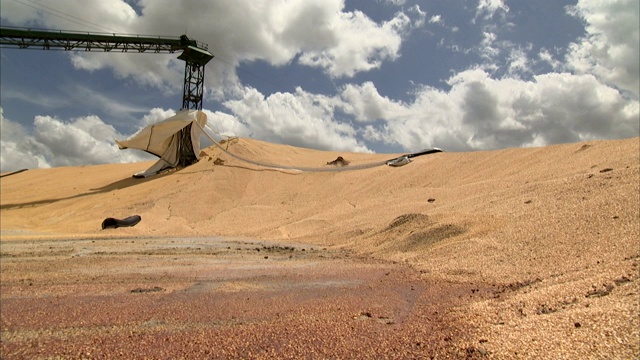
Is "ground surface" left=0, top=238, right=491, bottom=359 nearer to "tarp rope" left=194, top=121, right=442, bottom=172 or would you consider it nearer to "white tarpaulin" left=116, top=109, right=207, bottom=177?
"tarp rope" left=194, top=121, right=442, bottom=172

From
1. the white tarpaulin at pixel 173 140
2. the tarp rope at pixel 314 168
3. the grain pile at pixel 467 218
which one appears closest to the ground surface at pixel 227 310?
the grain pile at pixel 467 218

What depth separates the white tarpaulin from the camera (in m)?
26.5

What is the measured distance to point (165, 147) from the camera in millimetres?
27594

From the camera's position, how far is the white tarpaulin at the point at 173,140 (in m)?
26.5

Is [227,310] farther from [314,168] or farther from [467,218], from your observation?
[314,168]

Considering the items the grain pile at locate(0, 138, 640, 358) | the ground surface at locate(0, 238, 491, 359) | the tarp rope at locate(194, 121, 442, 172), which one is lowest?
the ground surface at locate(0, 238, 491, 359)

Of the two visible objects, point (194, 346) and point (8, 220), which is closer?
point (194, 346)

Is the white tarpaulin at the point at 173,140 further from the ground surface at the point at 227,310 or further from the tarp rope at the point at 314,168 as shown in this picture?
the ground surface at the point at 227,310

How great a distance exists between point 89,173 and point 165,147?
1282 centimetres

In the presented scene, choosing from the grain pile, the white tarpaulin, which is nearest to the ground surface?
the grain pile

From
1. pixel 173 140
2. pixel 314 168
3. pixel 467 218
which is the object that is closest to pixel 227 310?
pixel 467 218

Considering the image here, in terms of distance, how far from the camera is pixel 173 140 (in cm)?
2745

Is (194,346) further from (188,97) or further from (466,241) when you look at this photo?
(188,97)

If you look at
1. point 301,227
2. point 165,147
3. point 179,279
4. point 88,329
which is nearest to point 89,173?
point 165,147
